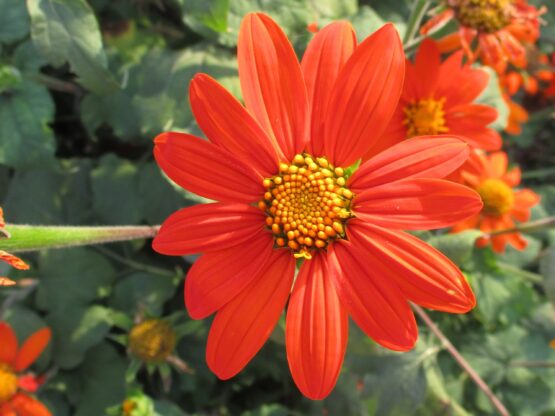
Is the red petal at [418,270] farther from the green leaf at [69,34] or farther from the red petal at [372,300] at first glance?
the green leaf at [69,34]

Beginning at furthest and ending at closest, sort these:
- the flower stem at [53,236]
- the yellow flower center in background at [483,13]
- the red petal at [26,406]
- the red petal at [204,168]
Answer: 1. the red petal at [26,406]
2. the yellow flower center in background at [483,13]
3. the red petal at [204,168]
4. the flower stem at [53,236]

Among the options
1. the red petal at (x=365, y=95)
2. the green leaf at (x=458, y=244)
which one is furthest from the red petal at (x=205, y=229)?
the green leaf at (x=458, y=244)

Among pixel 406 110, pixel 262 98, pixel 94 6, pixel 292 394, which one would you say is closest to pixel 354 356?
pixel 292 394

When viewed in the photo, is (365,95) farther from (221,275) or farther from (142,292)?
(142,292)

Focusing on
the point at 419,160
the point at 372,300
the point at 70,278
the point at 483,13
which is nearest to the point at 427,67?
the point at 483,13

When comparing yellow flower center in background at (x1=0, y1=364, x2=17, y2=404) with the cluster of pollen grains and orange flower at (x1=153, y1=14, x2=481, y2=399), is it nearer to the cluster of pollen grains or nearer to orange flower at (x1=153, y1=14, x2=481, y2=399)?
orange flower at (x1=153, y1=14, x2=481, y2=399)

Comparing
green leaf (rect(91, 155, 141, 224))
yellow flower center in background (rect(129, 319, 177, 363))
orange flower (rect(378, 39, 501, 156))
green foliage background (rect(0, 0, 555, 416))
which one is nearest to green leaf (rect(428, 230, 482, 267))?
green foliage background (rect(0, 0, 555, 416))
